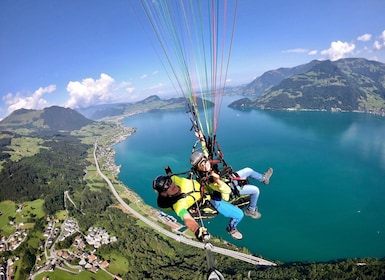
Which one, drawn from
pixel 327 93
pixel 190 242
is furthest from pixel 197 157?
pixel 327 93

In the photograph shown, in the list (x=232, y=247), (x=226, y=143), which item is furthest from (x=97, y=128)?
(x=232, y=247)

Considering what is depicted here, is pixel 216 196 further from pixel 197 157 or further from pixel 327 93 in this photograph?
pixel 327 93

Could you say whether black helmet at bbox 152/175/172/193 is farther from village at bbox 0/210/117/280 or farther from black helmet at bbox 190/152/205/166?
village at bbox 0/210/117/280

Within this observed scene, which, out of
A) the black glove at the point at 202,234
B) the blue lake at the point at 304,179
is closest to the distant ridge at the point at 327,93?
the blue lake at the point at 304,179

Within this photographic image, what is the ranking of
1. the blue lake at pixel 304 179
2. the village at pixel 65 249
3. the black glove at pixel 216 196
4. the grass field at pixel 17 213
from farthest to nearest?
the grass field at pixel 17 213
the village at pixel 65 249
the blue lake at pixel 304 179
the black glove at pixel 216 196

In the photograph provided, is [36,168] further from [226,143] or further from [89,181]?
[226,143]

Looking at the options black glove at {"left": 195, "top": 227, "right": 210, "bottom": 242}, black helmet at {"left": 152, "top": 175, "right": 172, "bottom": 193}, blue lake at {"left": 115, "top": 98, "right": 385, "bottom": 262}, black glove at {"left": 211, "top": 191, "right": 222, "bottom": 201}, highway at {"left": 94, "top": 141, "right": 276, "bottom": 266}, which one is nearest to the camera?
black glove at {"left": 195, "top": 227, "right": 210, "bottom": 242}

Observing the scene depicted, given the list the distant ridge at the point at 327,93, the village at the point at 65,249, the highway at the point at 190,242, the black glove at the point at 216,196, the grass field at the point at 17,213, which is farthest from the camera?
the distant ridge at the point at 327,93

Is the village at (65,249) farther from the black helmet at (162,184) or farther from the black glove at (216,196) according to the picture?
the black helmet at (162,184)

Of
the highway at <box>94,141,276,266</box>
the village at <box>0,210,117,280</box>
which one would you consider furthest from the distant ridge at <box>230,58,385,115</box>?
the village at <box>0,210,117,280</box>
